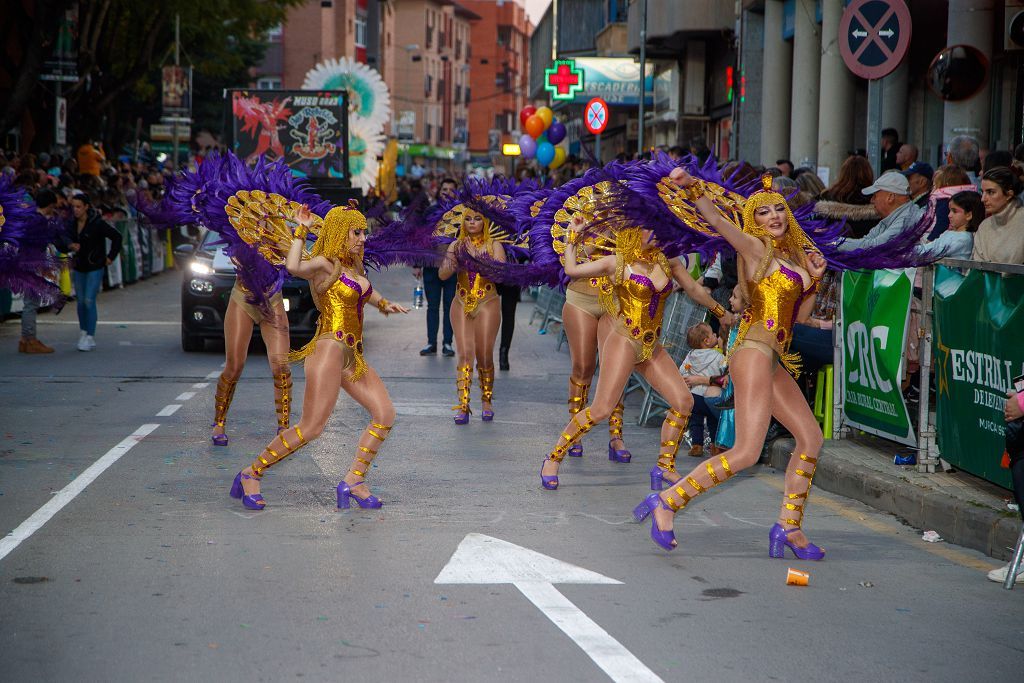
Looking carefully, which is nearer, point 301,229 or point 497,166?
point 301,229

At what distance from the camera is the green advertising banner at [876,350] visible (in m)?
9.73

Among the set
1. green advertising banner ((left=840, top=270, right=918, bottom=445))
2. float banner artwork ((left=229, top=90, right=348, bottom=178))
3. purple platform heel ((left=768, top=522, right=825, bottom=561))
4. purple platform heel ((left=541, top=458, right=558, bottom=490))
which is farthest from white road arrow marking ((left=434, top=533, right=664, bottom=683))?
float banner artwork ((left=229, top=90, right=348, bottom=178))

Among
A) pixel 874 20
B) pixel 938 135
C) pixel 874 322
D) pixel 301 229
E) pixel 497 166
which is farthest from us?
pixel 497 166

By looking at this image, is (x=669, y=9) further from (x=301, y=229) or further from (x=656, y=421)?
(x=301, y=229)

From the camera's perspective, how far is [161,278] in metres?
30.8

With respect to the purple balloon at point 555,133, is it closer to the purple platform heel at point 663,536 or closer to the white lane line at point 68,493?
the white lane line at point 68,493

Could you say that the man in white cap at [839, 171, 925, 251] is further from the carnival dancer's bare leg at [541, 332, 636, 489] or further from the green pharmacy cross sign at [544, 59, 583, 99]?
the green pharmacy cross sign at [544, 59, 583, 99]

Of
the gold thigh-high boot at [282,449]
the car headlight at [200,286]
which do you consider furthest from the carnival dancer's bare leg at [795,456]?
the car headlight at [200,286]

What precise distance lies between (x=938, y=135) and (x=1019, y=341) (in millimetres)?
14368

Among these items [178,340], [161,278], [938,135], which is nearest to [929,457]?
[178,340]

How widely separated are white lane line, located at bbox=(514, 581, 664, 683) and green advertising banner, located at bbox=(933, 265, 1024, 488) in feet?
9.89

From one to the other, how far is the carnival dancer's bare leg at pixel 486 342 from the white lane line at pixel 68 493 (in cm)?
277

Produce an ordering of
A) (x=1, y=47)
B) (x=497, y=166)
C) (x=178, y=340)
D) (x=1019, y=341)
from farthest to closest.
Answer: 1. (x=497, y=166)
2. (x=1, y=47)
3. (x=178, y=340)
4. (x=1019, y=341)

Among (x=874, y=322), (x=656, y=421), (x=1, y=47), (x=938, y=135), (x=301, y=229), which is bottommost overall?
(x=656, y=421)
